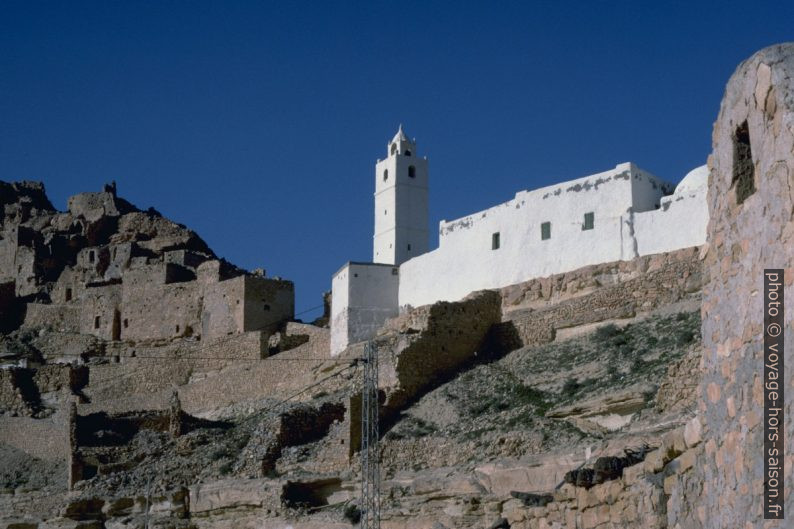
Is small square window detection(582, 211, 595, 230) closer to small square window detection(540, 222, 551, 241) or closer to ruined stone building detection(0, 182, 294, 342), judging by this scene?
small square window detection(540, 222, 551, 241)

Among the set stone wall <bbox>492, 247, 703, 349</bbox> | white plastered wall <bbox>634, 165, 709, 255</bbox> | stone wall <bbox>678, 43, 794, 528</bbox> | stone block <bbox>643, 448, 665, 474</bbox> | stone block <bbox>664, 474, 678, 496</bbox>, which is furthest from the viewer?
white plastered wall <bbox>634, 165, 709, 255</bbox>

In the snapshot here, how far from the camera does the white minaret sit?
4191cm

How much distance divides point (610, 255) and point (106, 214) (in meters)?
30.8

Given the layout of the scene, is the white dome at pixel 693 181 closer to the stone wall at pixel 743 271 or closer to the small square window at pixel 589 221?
the small square window at pixel 589 221

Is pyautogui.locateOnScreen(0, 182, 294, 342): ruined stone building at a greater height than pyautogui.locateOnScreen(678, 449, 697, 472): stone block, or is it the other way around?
pyautogui.locateOnScreen(0, 182, 294, 342): ruined stone building

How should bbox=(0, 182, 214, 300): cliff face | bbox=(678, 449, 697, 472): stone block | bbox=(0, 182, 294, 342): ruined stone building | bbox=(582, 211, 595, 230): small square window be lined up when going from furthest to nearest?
bbox=(0, 182, 214, 300): cliff face < bbox=(0, 182, 294, 342): ruined stone building < bbox=(582, 211, 595, 230): small square window < bbox=(678, 449, 697, 472): stone block

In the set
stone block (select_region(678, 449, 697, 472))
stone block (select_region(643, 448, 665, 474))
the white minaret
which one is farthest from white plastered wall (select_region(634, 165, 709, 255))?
stone block (select_region(678, 449, 697, 472))

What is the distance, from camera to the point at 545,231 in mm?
33438

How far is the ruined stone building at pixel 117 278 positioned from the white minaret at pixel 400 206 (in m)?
4.19

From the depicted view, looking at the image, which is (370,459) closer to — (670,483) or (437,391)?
(437,391)

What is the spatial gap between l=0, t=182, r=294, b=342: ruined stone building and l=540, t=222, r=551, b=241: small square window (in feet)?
41.5

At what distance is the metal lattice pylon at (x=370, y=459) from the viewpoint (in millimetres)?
21219

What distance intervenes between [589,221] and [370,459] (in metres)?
11.3

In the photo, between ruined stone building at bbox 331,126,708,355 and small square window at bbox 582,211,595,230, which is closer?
ruined stone building at bbox 331,126,708,355
